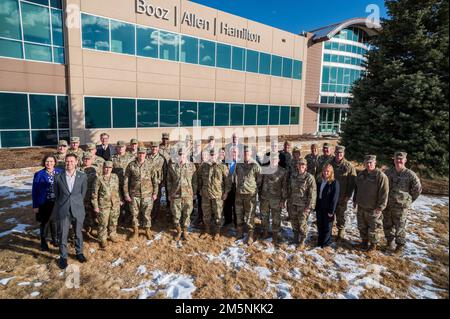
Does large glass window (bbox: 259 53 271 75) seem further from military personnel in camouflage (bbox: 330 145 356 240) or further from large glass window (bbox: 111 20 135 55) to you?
military personnel in camouflage (bbox: 330 145 356 240)

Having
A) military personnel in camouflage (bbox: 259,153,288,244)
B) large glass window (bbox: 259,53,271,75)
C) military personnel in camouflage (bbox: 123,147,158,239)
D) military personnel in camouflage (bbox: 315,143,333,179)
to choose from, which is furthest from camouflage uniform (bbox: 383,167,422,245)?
large glass window (bbox: 259,53,271,75)

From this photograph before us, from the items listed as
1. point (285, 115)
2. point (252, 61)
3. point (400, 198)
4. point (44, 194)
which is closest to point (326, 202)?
point (400, 198)

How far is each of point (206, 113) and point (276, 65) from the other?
811 centimetres

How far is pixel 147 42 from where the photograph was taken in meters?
15.3

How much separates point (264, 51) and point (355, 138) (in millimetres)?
14349

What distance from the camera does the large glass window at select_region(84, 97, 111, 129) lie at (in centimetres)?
1392

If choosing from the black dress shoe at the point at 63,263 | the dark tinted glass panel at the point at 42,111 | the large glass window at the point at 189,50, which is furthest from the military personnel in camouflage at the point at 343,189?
the large glass window at the point at 189,50

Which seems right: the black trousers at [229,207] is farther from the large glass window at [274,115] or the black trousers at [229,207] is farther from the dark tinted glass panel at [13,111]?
the large glass window at [274,115]

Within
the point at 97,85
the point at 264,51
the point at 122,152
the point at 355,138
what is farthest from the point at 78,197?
the point at 264,51

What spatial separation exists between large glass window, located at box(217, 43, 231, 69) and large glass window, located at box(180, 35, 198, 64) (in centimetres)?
186

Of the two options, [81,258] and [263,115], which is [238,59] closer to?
[263,115]

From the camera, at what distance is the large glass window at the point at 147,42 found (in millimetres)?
15025

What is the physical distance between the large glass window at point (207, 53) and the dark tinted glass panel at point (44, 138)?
9.93m
